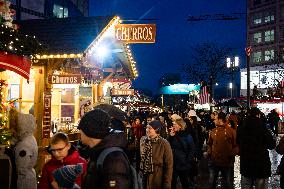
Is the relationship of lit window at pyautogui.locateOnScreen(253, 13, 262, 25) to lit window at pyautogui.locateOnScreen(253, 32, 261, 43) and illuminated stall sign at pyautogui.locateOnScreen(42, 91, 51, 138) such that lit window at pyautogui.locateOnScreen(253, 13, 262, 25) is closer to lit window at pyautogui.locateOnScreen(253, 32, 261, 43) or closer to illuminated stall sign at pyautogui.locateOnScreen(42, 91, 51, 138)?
lit window at pyautogui.locateOnScreen(253, 32, 261, 43)

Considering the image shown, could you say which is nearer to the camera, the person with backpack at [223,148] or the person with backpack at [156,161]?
the person with backpack at [156,161]

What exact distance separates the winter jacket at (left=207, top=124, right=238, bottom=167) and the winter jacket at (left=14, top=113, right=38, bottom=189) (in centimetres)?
452

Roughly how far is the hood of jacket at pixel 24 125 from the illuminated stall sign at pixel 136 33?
31.6ft

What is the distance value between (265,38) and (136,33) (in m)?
61.6

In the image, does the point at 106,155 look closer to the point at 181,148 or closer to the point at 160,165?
the point at 160,165

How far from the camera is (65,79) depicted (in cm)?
1229

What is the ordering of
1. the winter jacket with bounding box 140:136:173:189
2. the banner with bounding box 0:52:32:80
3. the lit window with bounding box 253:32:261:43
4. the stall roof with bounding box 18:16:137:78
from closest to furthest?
the winter jacket with bounding box 140:136:173:189 → the banner with bounding box 0:52:32:80 → the stall roof with bounding box 18:16:137:78 → the lit window with bounding box 253:32:261:43

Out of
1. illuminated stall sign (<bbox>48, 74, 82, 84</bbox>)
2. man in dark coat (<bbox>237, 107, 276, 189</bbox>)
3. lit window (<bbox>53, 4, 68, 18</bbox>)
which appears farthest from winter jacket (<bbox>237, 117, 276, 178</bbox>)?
lit window (<bbox>53, 4, 68, 18</bbox>)

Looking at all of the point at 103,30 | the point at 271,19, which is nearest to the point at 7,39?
the point at 103,30

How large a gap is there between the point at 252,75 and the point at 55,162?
73.4 meters

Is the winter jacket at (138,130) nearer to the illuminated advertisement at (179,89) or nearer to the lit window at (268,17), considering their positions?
the illuminated advertisement at (179,89)

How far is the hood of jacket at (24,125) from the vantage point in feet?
20.7

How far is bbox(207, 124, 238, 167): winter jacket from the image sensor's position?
9.43m

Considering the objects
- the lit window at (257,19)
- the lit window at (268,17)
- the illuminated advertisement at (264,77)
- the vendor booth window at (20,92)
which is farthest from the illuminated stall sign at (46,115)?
the lit window at (257,19)
